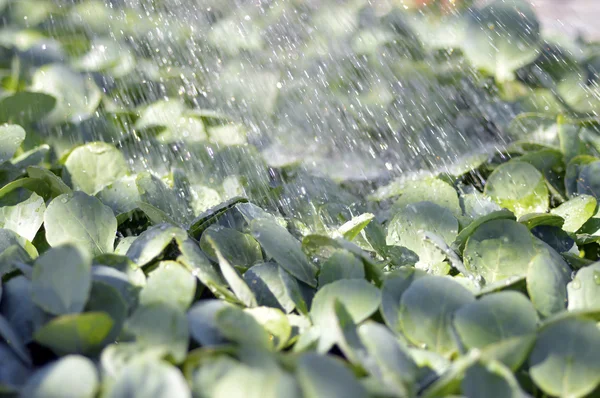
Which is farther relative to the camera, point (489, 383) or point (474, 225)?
point (474, 225)

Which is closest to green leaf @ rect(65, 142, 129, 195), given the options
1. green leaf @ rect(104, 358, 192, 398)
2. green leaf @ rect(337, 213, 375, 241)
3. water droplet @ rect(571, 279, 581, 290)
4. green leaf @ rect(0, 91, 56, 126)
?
green leaf @ rect(0, 91, 56, 126)

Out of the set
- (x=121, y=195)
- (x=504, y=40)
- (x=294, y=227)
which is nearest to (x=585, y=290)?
(x=294, y=227)

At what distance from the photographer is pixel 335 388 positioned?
20.1 inches

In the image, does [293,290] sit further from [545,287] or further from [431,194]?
[431,194]

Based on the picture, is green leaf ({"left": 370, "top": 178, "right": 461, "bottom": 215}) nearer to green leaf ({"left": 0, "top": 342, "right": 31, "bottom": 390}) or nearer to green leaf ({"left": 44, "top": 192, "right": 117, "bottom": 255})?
green leaf ({"left": 44, "top": 192, "right": 117, "bottom": 255})

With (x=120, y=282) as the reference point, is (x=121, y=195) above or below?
below

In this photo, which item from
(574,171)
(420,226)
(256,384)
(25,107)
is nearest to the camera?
(256,384)

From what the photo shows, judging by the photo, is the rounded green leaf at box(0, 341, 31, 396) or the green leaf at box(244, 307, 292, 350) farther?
the green leaf at box(244, 307, 292, 350)

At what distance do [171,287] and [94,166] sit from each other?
566 mm

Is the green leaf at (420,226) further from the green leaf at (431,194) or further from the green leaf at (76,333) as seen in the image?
the green leaf at (76,333)

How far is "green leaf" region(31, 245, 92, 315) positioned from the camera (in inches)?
24.5

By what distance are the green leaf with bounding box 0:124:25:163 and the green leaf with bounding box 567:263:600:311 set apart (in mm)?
908

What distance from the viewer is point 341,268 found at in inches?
30.7

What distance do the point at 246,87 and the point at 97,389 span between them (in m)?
1.24
